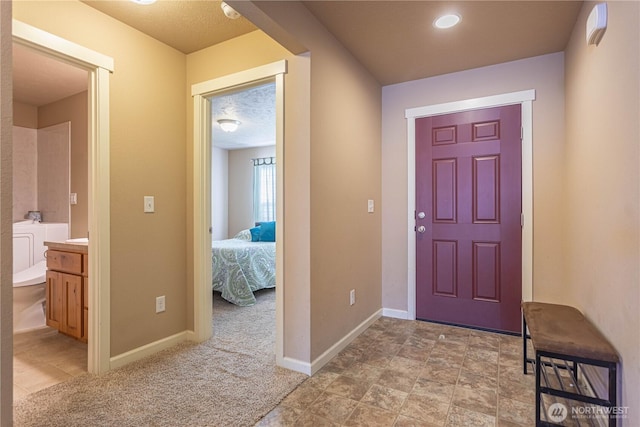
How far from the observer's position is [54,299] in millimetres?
2627

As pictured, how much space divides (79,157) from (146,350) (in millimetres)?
2186

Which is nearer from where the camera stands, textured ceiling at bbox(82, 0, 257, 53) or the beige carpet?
the beige carpet

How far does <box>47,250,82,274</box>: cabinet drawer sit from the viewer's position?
2412 mm

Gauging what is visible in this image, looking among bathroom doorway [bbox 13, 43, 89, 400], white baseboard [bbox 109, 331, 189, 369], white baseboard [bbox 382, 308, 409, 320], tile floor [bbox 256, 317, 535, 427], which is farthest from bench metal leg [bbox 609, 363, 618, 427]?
bathroom doorway [bbox 13, 43, 89, 400]

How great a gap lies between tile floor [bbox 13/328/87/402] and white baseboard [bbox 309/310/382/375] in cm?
151

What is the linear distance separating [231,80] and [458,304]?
2674 mm

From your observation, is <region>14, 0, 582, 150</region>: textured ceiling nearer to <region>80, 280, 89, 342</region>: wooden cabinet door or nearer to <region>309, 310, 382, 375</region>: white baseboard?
<region>80, 280, 89, 342</region>: wooden cabinet door

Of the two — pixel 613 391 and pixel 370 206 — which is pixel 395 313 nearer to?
pixel 370 206

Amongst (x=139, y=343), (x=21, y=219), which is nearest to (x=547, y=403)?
(x=139, y=343)

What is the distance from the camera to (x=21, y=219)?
12.0 ft

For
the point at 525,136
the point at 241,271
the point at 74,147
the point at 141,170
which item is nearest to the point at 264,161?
the point at 241,271

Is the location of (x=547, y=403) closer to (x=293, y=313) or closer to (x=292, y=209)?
(x=293, y=313)

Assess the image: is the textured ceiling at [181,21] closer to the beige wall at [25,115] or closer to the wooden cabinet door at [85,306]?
the wooden cabinet door at [85,306]

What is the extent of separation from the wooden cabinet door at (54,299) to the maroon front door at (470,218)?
305cm
